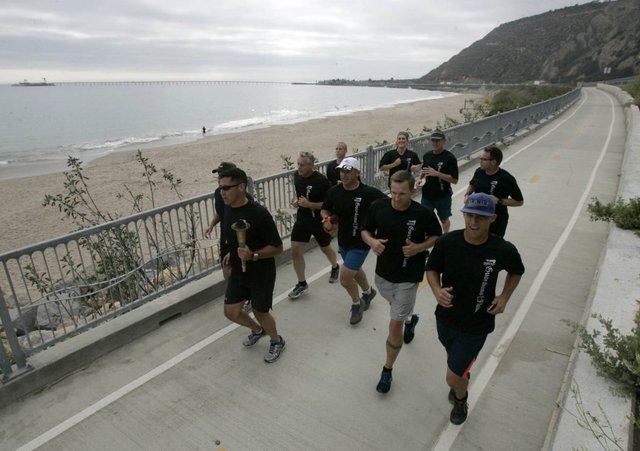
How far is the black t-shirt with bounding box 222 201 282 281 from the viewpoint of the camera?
4.00 m

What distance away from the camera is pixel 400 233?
12.3ft

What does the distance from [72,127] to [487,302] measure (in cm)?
6528

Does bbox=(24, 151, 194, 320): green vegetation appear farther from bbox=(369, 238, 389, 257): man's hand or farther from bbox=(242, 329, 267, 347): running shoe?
bbox=(369, 238, 389, 257): man's hand

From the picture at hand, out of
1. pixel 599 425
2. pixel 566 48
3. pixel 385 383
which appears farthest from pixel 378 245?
pixel 566 48

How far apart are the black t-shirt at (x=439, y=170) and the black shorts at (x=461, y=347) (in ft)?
12.1

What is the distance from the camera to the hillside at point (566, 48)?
87.0 m

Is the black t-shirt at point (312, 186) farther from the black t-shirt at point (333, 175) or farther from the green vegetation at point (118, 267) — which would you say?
the green vegetation at point (118, 267)

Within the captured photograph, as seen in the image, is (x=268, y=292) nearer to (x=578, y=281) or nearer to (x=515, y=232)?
(x=578, y=281)

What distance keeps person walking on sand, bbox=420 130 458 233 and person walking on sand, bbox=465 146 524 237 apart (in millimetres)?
970

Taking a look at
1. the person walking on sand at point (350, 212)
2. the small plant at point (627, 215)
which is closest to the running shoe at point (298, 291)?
the person walking on sand at point (350, 212)

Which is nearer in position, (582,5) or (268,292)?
(268,292)

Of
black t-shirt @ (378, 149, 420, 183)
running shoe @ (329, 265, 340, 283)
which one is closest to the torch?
running shoe @ (329, 265, 340, 283)

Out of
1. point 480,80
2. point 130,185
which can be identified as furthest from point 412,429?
point 480,80

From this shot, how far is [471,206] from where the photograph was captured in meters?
2.88
